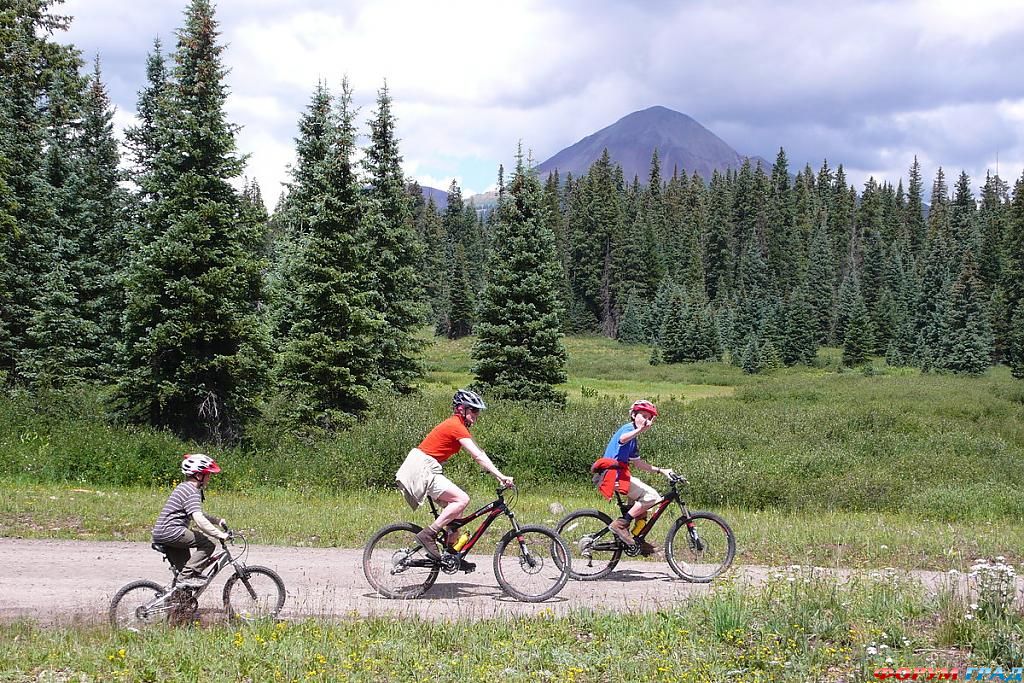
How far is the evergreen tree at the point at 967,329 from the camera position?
6869 cm

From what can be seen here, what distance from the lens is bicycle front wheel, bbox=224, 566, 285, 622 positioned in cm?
834

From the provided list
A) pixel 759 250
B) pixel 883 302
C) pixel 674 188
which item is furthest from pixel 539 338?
pixel 674 188

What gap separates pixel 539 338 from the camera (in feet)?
103

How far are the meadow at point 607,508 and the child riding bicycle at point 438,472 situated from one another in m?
1.41

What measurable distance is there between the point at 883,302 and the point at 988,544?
95.5m

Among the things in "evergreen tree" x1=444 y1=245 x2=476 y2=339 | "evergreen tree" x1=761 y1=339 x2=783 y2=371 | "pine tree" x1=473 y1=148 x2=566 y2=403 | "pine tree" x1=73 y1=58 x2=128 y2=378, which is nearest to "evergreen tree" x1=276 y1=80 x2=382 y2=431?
"pine tree" x1=473 y1=148 x2=566 y2=403

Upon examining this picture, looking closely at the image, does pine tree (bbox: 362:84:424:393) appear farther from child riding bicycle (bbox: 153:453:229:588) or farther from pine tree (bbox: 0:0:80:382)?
child riding bicycle (bbox: 153:453:229:588)

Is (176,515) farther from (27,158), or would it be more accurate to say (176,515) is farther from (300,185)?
(27,158)

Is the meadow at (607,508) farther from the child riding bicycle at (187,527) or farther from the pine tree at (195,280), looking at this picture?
the pine tree at (195,280)

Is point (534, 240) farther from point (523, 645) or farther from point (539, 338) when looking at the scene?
point (523, 645)

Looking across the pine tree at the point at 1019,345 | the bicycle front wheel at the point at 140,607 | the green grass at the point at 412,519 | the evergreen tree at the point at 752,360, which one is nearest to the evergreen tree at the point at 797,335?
the evergreen tree at the point at 752,360

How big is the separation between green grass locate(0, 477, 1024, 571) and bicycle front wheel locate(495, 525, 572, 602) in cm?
264

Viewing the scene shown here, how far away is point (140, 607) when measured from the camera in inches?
317

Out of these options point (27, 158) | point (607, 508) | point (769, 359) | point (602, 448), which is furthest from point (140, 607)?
point (769, 359)
